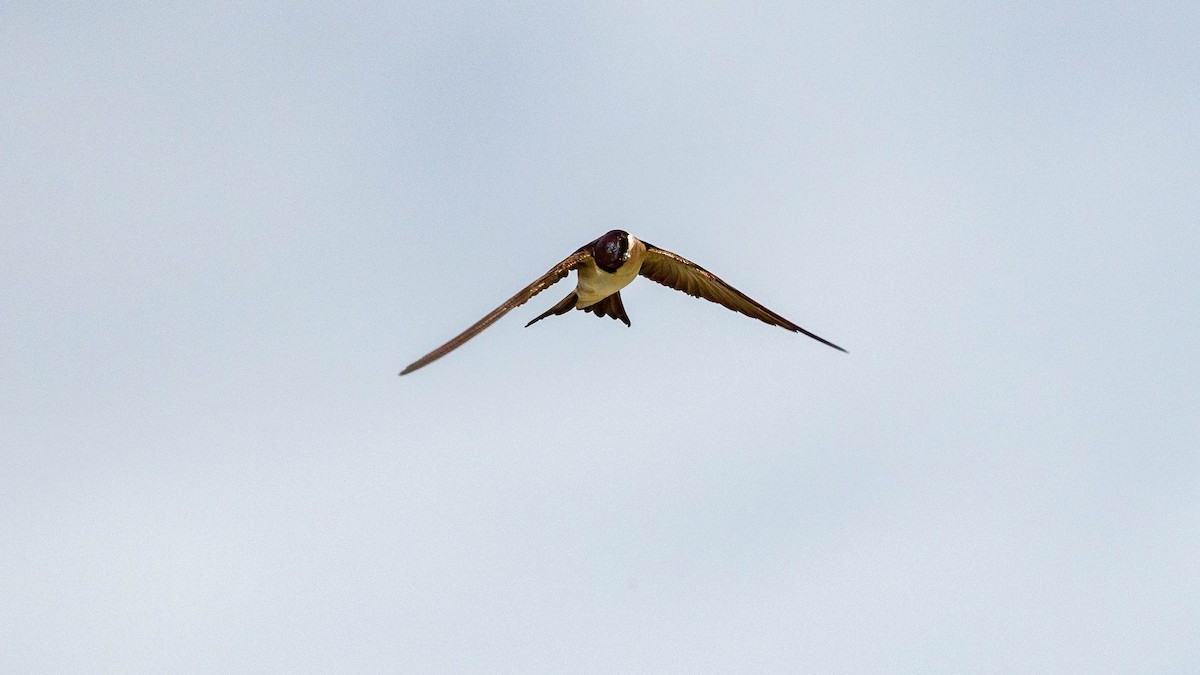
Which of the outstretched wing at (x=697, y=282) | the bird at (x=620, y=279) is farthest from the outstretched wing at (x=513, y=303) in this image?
the outstretched wing at (x=697, y=282)

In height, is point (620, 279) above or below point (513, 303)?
above

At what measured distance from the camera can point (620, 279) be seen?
23.6 metres

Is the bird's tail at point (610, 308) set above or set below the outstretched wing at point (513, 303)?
above

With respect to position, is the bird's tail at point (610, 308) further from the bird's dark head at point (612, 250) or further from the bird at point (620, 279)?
the bird's dark head at point (612, 250)

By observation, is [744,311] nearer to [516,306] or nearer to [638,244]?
[638,244]

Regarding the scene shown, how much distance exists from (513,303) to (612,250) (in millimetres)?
3018

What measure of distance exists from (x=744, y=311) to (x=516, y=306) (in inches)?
251

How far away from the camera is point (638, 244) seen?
77.0 ft

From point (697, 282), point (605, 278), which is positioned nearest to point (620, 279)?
point (605, 278)

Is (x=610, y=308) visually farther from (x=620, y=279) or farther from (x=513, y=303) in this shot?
(x=513, y=303)

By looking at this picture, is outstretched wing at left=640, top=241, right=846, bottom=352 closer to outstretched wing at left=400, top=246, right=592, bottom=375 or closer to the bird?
the bird

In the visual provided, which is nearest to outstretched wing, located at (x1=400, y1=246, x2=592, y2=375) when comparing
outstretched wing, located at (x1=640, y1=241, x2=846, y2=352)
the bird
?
the bird

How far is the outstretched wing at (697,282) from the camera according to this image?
24.4m

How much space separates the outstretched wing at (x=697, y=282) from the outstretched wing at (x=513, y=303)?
1.76 m
